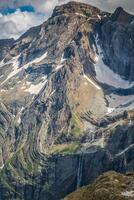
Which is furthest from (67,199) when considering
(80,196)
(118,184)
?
(118,184)

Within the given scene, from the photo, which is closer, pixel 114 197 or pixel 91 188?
pixel 114 197

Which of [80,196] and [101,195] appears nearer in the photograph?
[101,195]

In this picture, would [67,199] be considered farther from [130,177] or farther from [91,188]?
[130,177]

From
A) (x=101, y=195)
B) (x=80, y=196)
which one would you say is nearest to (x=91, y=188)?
(x=80, y=196)

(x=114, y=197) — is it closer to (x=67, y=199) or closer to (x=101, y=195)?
(x=101, y=195)

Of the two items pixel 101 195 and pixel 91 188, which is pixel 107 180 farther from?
pixel 101 195

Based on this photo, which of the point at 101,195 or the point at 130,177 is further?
the point at 130,177

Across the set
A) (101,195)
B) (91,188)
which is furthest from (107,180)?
(101,195)
